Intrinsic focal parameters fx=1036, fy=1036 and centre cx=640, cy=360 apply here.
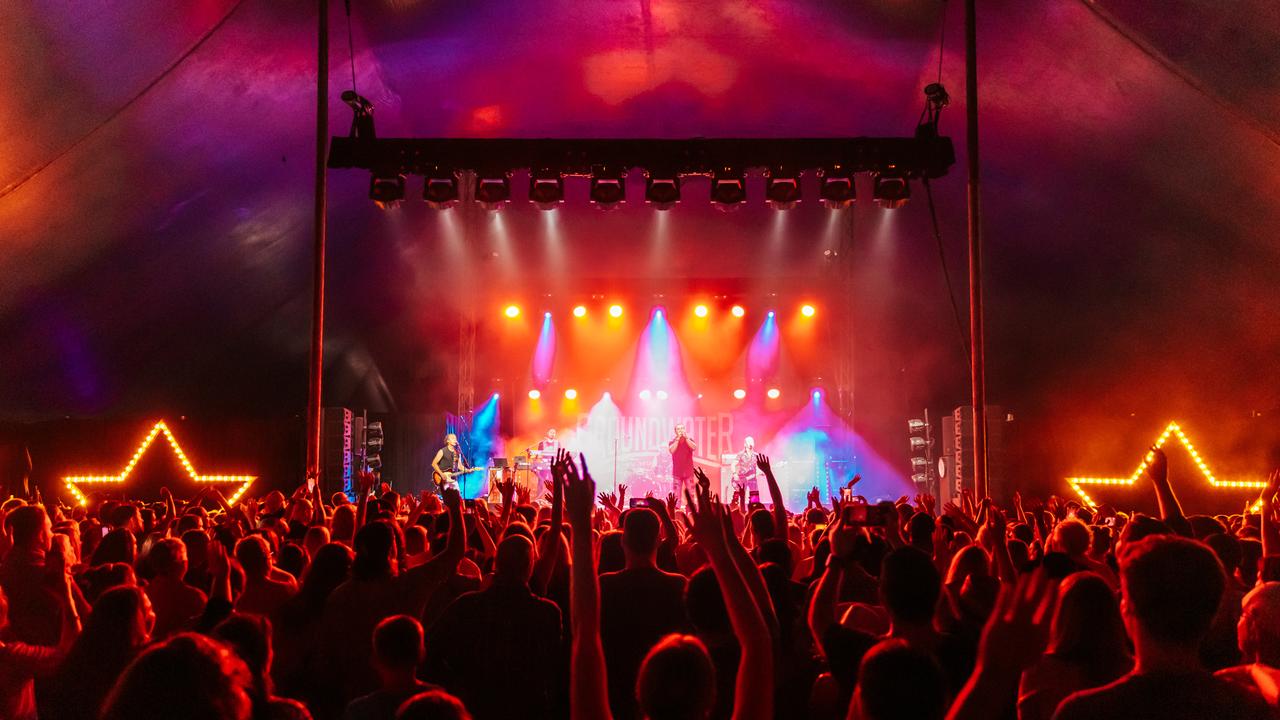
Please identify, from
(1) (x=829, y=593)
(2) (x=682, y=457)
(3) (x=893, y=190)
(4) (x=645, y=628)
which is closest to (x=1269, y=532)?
(1) (x=829, y=593)

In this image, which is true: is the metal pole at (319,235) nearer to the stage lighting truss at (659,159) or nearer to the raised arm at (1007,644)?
the stage lighting truss at (659,159)

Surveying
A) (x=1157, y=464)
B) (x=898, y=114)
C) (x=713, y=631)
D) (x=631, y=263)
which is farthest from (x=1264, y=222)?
(x=631, y=263)

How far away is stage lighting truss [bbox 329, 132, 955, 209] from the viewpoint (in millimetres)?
12375

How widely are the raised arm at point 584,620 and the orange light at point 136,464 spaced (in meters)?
14.6

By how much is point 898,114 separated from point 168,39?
11005mm

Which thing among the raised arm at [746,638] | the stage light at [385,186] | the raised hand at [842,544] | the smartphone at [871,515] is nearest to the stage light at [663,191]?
the stage light at [385,186]

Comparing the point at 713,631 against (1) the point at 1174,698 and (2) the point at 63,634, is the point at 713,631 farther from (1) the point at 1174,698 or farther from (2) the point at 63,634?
(2) the point at 63,634

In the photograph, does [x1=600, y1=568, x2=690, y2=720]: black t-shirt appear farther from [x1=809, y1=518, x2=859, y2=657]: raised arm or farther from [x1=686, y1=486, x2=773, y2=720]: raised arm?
[x1=686, y1=486, x2=773, y2=720]: raised arm

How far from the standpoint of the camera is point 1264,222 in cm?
1159

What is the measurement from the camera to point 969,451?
15.6 metres

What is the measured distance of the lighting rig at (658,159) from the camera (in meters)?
12.4

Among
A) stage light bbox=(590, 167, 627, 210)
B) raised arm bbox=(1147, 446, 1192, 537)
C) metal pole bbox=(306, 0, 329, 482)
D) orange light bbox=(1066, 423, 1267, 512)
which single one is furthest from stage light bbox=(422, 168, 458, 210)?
orange light bbox=(1066, 423, 1267, 512)

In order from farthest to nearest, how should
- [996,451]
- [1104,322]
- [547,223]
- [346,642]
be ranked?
[547,223]
[1104,322]
[996,451]
[346,642]

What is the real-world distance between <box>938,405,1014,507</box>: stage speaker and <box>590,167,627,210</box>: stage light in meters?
6.33
